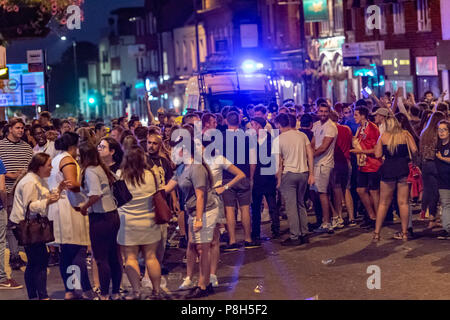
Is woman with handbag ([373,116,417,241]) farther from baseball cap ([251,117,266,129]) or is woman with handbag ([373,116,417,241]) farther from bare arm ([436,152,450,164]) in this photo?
baseball cap ([251,117,266,129])

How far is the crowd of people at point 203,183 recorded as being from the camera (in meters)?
9.62

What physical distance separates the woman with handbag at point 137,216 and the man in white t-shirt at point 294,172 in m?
4.28

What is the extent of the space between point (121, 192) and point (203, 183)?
1.03 m

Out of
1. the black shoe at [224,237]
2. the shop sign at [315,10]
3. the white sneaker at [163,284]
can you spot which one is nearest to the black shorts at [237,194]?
the black shoe at [224,237]

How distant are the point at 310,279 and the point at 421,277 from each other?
1293 millimetres

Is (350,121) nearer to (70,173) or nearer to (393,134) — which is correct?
(393,134)

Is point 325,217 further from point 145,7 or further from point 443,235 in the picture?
point 145,7

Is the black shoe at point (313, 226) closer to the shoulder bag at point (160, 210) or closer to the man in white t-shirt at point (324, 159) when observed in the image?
the man in white t-shirt at point (324, 159)

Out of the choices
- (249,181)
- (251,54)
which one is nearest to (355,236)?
(249,181)

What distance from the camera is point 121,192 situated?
9.44 meters

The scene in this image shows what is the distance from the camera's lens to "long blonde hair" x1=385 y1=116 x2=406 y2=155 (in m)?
13.4

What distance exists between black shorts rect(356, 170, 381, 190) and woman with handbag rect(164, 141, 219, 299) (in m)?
5.03

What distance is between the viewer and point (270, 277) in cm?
1119
